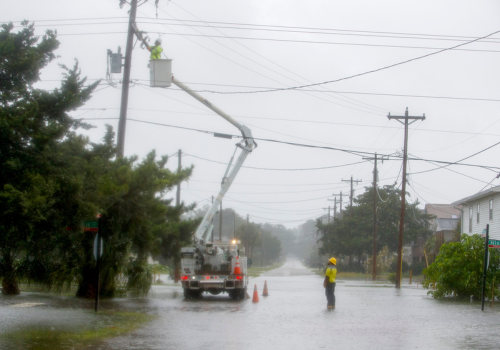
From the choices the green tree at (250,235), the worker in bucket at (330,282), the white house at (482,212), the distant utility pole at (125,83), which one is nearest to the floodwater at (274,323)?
the worker in bucket at (330,282)

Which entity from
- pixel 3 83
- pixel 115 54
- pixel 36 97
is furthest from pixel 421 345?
pixel 115 54

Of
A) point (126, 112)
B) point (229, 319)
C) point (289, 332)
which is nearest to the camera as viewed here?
point (289, 332)

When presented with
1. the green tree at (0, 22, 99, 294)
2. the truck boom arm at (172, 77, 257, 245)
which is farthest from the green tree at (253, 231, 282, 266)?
the green tree at (0, 22, 99, 294)

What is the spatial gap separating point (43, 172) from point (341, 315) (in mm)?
9549

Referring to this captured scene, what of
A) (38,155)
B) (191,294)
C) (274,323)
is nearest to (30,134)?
(38,155)

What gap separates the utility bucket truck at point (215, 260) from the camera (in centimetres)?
2241

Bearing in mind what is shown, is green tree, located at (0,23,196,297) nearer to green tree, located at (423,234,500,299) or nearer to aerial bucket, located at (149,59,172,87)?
aerial bucket, located at (149,59,172,87)

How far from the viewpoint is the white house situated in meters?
35.3

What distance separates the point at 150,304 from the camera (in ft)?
64.1

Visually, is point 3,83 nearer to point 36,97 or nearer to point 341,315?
point 36,97

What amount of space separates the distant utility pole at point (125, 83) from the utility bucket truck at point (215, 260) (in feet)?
6.05

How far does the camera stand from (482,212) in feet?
126

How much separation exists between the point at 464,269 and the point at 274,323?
11982 mm

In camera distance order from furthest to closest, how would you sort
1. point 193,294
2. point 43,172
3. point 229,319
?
point 193,294
point 229,319
point 43,172
